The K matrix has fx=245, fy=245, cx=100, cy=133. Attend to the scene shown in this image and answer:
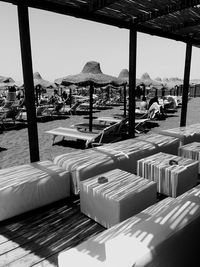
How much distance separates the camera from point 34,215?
10.8 feet

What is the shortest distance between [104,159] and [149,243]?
92.1 inches

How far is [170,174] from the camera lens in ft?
12.3

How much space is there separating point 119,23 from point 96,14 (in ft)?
2.35

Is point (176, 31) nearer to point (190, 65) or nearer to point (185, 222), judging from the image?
point (190, 65)

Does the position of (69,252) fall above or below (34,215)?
above

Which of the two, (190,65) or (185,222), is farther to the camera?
(190,65)

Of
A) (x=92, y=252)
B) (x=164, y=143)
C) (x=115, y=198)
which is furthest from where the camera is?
(x=164, y=143)

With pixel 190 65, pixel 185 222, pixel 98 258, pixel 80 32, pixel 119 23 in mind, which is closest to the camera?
pixel 98 258

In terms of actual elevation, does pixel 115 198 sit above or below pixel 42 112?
below

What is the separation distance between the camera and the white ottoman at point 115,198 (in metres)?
2.90

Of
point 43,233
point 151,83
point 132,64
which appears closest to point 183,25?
point 132,64

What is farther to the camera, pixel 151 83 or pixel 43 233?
pixel 151 83

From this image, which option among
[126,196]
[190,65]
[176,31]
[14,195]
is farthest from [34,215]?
[190,65]

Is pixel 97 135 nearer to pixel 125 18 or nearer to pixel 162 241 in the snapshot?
pixel 125 18
